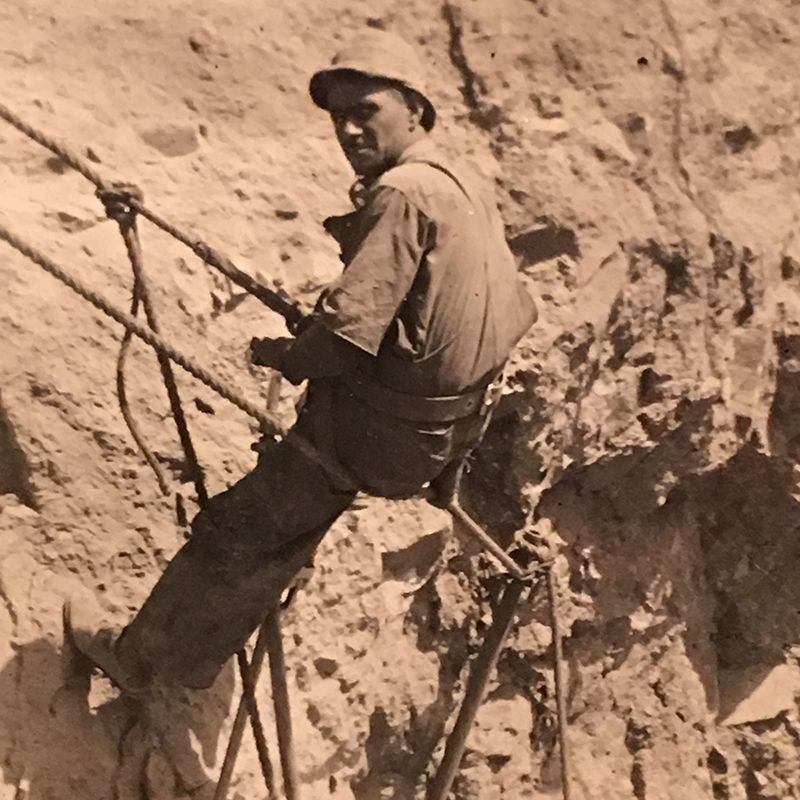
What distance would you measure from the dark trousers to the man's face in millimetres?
322

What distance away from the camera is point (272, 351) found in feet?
4.73

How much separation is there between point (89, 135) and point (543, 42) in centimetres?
101

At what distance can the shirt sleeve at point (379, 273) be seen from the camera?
1.32 metres

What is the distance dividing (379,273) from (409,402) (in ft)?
0.65

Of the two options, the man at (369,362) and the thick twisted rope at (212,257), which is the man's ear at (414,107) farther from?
the thick twisted rope at (212,257)

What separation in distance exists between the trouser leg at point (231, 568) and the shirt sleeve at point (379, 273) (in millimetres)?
267

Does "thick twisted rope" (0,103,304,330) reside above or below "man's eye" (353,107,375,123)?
below

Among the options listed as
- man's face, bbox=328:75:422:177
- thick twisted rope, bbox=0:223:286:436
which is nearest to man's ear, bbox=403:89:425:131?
man's face, bbox=328:75:422:177

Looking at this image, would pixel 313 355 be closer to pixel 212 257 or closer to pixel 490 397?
pixel 212 257

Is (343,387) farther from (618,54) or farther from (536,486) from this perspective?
(618,54)

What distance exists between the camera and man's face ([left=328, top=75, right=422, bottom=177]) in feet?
4.45

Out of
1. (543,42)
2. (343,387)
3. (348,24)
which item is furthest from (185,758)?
(543,42)

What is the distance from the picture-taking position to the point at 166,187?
6.55 feet

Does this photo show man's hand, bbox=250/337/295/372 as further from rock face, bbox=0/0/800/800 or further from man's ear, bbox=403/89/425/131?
rock face, bbox=0/0/800/800
